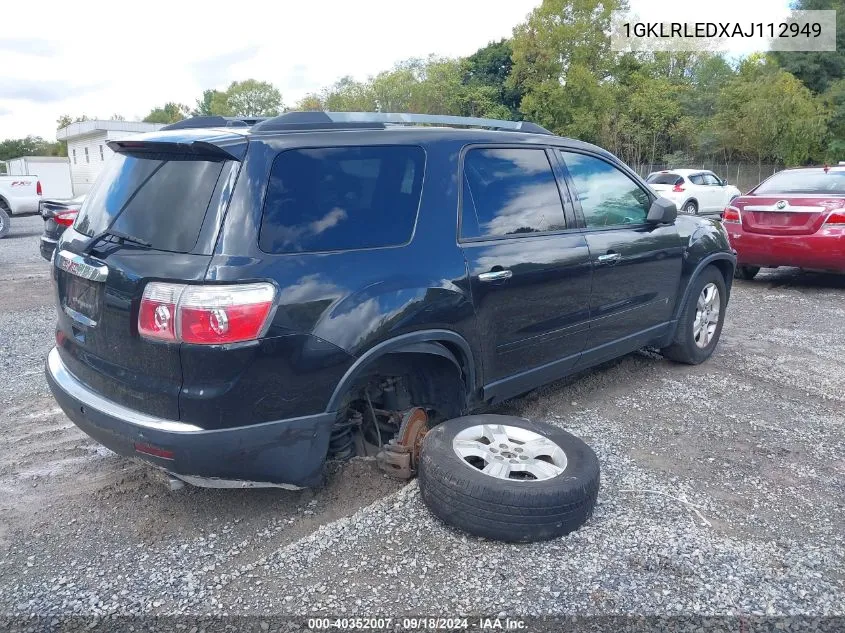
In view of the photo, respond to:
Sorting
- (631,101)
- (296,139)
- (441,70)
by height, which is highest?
(441,70)

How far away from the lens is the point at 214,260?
2.65 meters

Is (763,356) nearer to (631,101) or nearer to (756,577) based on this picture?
(756,577)

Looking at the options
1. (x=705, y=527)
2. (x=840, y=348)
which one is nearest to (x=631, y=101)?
(x=840, y=348)

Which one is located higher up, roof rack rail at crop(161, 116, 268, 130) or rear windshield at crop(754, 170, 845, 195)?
roof rack rail at crop(161, 116, 268, 130)

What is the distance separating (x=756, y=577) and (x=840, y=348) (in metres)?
4.19

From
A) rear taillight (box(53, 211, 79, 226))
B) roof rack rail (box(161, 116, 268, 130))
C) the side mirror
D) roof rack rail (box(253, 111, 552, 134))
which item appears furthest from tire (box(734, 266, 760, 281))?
rear taillight (box(53, 211, 79, 226))

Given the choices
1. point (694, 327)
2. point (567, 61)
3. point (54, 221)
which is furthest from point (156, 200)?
point (567, 61)

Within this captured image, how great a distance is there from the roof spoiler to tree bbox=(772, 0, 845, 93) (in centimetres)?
3795

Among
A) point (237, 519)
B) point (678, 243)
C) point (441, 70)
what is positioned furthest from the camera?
point (441, 70)

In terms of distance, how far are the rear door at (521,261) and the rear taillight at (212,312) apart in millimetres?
1173

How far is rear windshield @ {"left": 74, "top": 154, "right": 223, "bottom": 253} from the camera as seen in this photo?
2.80 meters

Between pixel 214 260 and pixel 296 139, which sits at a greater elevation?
pixel 296 139

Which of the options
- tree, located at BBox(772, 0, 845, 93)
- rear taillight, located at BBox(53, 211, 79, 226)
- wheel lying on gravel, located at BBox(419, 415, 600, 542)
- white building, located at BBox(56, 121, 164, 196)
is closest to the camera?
wheel lying on gravel, located at BBox(419, 415, 600, 542)

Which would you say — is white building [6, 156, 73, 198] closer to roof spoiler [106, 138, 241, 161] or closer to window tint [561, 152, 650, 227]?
roof spoiler [106, 138, 241, 161]
